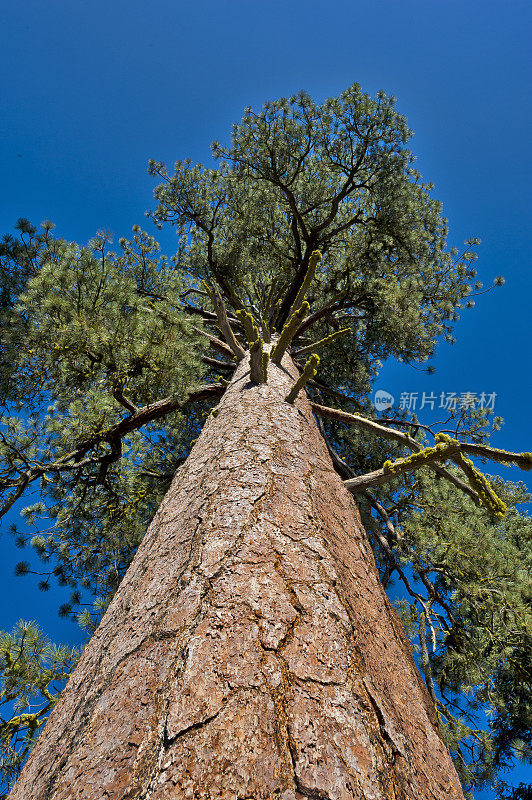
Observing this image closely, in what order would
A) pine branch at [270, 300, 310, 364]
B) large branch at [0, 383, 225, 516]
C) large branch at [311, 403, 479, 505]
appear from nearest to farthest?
pine branch at [270, 300, 310, 364], large branch at [311, 403, 479, 505], large branch at [0, 383, 225, 516]

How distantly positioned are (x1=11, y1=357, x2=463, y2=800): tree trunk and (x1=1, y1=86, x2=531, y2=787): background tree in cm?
110

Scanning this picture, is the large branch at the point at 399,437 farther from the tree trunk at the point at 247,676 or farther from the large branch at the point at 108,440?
the tree trunk at the point at 247,676

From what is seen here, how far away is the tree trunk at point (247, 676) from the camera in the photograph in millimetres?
762

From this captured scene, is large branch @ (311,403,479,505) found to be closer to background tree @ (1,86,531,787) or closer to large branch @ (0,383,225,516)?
background tree @ (1,86,531,787)

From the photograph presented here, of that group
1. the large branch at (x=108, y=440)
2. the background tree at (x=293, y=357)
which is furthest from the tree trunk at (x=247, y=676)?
the large branch at (x=108, y=440)

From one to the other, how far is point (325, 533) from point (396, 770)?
0.71m

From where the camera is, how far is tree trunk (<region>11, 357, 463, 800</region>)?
762 mm

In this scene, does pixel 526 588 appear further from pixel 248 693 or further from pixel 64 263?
pixel 64 263

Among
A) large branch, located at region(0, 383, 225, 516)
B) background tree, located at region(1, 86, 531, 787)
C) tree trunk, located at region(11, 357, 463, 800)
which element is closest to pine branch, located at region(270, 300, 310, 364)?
background tree, located at region(1, 86, 531, 787)

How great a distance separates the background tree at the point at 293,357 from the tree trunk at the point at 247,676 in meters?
1.10

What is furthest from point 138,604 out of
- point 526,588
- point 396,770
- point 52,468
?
point 526,588

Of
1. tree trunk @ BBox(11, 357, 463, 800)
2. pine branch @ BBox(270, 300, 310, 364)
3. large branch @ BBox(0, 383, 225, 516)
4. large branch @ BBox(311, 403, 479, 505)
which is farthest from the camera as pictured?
large branch @ BBox(0, 383, 225, 516)

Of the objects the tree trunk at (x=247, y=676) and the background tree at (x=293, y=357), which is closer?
the tree trunk at (x=247, y=676)

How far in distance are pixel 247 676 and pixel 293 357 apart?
506cm
